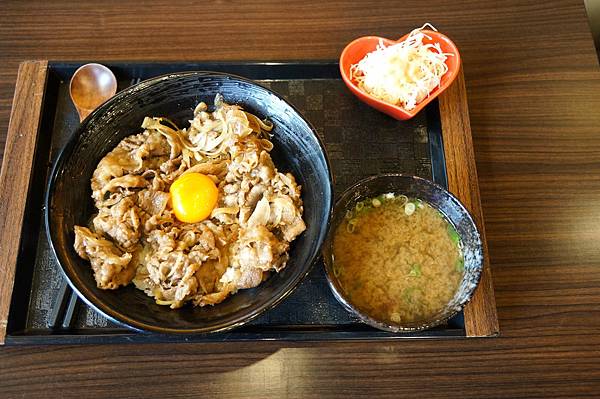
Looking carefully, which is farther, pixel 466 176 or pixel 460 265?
pixel 466 176

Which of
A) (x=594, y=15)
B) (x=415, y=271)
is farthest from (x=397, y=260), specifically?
(x=594, y=15)

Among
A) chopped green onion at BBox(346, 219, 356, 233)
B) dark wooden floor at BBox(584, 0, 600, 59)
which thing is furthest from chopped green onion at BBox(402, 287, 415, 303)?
dark wooden floor at BBox(584, 0, 600, 59)

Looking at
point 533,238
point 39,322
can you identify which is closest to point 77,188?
point 39,322

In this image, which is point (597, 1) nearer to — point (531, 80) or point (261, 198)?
point (531, 80)

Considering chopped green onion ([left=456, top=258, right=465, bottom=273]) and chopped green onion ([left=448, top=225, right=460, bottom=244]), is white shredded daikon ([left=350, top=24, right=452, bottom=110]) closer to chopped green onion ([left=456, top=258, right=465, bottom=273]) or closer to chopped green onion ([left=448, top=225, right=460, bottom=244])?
chopped green onion ([left=448, top=225, right=460, bottom=244])

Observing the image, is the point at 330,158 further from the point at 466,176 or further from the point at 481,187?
the point at 481,187

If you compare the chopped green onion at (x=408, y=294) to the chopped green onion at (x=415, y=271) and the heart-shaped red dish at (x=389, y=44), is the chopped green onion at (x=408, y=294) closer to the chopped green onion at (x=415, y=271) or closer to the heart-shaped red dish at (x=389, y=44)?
the chopped green onion at (x=415, y=271)

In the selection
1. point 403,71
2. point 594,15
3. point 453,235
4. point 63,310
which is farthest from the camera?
point 594,15
